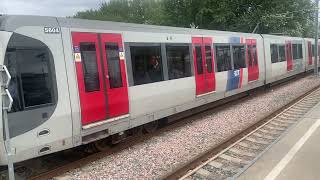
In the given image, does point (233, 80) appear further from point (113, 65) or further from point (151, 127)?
point (113, 65)

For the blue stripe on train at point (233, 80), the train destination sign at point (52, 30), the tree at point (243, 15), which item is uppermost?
the tree at point (243, 15)

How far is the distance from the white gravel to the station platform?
1527 mm

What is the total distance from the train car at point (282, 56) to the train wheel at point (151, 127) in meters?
11.3

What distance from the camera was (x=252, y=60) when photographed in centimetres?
2019

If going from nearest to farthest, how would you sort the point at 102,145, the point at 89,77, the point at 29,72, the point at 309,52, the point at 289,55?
1. the point at 29,72
2. the point at 89,77
3. the point at 102,145
4. the point at 289,55
5. the point at 309,52

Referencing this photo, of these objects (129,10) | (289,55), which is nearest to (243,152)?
(289,55)

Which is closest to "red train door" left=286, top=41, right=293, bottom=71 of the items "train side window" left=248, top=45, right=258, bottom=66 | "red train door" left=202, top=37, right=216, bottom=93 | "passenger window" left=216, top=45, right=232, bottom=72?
"train side window" left=248, top=45, right=258, bottom=66

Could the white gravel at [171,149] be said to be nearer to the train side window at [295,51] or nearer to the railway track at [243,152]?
the railway track at [243,152]

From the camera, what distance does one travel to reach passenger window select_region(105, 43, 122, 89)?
9891mm

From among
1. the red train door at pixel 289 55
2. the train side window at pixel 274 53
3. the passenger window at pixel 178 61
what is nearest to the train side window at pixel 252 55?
the train side window at pixel 274 53

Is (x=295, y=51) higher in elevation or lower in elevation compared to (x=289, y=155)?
higher

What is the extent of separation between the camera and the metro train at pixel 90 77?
785cm

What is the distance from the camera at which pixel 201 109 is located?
52.2ft

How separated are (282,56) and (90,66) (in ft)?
61.7
